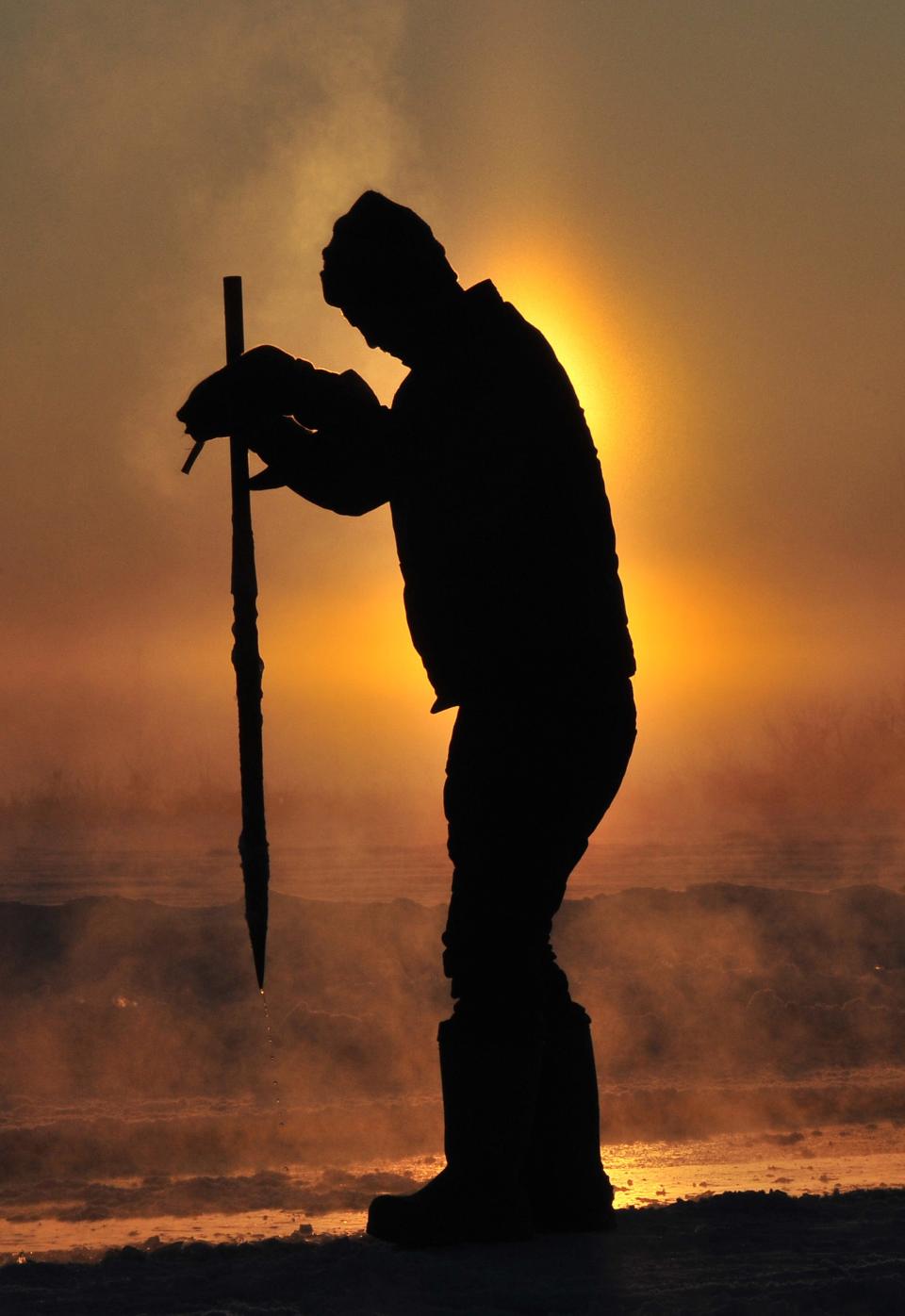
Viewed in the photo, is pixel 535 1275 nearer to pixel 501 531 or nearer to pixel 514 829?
pixel 514 829

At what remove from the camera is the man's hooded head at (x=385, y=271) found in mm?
5020

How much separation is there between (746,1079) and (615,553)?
8.49 m

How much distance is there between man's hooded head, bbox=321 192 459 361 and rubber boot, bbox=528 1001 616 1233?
6.63 feet

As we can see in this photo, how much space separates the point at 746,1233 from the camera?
16.0ft

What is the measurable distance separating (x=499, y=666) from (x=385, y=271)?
1159 millimetres

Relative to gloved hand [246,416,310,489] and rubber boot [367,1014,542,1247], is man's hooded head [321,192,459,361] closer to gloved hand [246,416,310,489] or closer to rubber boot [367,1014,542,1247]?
gloved hand [246,416,310,489]

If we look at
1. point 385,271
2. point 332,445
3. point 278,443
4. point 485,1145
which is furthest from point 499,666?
point 485,1145

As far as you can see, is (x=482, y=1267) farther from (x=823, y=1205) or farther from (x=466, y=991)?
(x=823, y=1205)

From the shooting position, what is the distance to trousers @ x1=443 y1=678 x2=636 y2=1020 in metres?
4.84

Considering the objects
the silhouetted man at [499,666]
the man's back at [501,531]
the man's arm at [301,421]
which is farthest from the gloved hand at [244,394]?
the man's back at [501,531]

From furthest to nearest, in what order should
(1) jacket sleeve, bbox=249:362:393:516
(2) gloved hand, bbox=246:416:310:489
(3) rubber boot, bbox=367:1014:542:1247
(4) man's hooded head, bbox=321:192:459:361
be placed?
(2) gloved hand, bbox=246:416:310:489 → (1) jacket sleeve, bbox=249:362:393:516 → (4) man's hooded head, bbox=321:192:459:361 → (3) rubber boot, bbox=367:1014:542:1247

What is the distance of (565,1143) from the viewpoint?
5.07m

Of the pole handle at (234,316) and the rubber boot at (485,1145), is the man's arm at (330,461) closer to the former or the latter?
the pole handle at (234,316)

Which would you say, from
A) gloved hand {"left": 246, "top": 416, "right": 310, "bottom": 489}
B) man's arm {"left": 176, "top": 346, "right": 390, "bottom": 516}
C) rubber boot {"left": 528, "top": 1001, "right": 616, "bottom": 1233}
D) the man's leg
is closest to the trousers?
the man's leg
